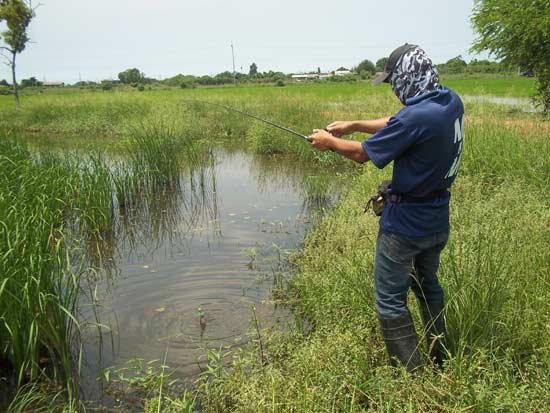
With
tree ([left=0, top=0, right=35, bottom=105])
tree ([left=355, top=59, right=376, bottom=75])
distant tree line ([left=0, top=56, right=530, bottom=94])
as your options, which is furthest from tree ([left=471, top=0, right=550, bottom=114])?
tree ([left=355, top=59, right=376, bottom=75])

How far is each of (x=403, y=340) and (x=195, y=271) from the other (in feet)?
10.1

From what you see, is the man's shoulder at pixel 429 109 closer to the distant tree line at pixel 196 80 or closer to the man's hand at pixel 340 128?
the man's hand at pixel 340 128

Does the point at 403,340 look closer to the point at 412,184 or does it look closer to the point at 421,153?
the point at 412,184

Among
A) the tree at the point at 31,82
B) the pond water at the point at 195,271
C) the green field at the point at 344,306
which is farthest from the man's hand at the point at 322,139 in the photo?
the tree at the point at 31,82

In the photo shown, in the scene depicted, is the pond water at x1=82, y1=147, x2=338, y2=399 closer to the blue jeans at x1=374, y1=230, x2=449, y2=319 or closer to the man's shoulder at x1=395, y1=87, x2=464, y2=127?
the blue jeans at x1=374, y1=230, x2=449, y2=319

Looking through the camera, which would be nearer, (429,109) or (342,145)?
(429,109)

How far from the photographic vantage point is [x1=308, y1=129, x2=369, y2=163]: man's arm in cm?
241

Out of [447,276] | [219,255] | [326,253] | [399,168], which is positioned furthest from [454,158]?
[219,255]

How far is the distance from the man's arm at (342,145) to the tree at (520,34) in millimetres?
8244

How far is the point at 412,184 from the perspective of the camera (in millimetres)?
2260

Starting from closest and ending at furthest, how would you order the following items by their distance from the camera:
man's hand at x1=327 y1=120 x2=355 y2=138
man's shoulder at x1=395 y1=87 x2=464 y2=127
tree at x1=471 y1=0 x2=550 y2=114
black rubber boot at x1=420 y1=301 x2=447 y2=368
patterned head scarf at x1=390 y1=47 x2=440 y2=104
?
man's shoulder at x1=395 y1=87 x2=464 y2=127 < patterned head scarf at x1=390 y1=47 x2=440 y2=104 < black rubber boot at x1=420 y1=301 x2=447 y2=368 < man's hand at x1=327 y1=120 x2=355 y2=138 < tree at x1=471 y1=0 x2=550 y2=114

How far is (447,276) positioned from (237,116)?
11986 millimetres

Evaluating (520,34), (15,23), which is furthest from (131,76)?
(520,34)

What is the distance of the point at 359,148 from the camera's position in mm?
2396
